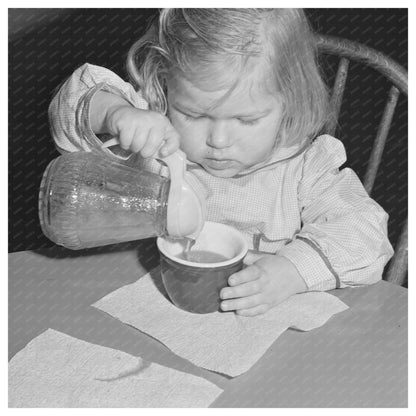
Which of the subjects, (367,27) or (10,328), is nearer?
(10,328)

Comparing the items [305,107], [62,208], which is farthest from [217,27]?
[62,208]

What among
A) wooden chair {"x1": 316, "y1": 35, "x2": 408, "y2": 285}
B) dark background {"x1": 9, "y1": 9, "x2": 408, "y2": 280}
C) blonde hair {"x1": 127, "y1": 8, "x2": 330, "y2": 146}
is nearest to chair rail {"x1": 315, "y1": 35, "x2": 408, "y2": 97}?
wooden chair {"x1": 316, "y1": 35, "x2": 408, "y2": 285}

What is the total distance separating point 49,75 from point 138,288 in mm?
1722

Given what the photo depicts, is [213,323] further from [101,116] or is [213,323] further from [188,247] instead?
[101,116]

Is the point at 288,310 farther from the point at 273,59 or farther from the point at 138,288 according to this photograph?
the point at 273,59

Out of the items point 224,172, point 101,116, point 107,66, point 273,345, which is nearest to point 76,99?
point 101,116

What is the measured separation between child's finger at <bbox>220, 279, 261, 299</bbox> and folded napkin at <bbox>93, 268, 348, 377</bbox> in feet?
0.10

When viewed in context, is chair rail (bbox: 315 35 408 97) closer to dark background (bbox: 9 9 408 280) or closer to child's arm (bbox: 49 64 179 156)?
child's arm (bbox: 49 64 179 156)

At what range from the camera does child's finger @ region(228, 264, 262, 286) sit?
0.82m

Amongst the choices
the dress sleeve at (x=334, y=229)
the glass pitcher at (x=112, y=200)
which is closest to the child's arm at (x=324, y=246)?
the dress sleeve at (x=334, y=229)

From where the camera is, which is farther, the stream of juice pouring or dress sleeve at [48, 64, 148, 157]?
dress sleeve at [48, 64, 148, 157]

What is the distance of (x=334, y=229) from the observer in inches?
38.5

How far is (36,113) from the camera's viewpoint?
238 centimetres

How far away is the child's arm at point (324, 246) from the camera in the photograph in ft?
2.81
